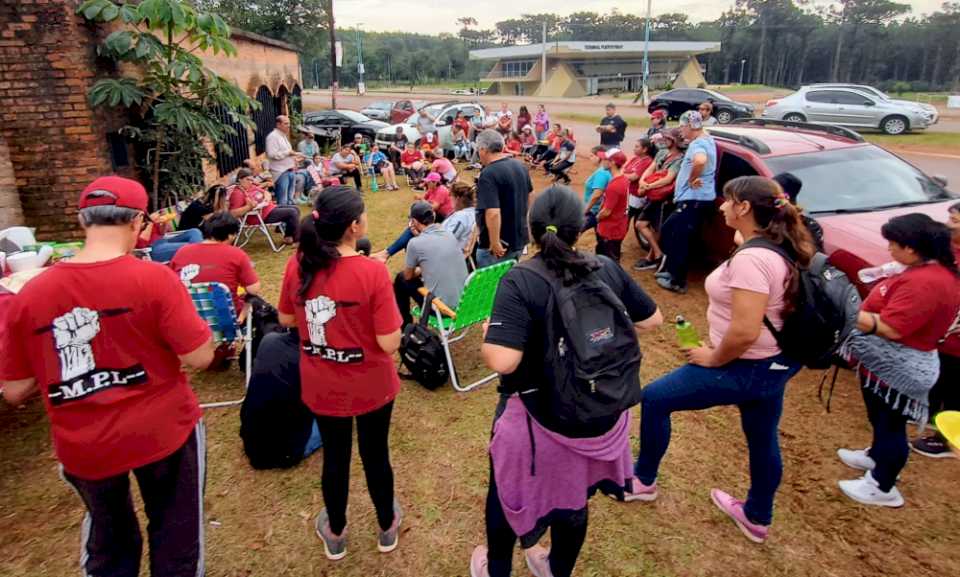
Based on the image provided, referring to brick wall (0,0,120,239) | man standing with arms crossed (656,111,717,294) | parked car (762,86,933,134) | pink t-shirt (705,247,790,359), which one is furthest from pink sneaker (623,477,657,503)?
parked car (762,86,933,134)

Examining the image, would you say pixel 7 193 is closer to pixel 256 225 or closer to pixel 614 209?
pixel 256 225

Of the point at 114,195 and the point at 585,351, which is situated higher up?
the point at 114,195

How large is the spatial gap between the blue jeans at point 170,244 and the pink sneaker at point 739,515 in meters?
5.04

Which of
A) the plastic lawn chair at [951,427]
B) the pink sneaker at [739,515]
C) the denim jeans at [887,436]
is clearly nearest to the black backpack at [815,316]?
the plastic lawn chair at [951,427]

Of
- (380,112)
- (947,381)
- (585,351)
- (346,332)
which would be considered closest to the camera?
(585,351)

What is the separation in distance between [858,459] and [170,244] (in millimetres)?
6119

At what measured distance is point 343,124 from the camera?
19297 millimetres

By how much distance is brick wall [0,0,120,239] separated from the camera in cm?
620

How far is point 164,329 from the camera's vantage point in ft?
6.45

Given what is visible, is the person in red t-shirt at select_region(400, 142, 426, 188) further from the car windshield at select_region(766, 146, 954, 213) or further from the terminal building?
the terminal building

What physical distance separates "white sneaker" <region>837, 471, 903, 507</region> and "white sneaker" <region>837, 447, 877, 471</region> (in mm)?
236

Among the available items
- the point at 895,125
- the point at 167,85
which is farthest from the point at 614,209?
the point at 895,125

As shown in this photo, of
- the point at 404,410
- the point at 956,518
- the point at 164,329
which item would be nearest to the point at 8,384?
the point at 164,329

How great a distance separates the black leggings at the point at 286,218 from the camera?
27.3ft
